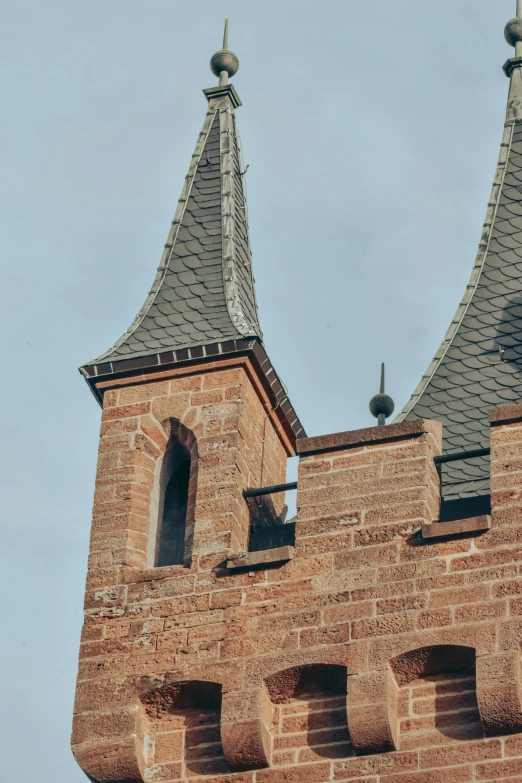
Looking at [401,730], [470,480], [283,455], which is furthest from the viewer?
[283,455]

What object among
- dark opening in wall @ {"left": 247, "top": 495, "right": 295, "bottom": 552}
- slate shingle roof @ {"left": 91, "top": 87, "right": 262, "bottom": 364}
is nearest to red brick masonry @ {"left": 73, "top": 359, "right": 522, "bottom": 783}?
dark opening in wall @ {"left": 247, "top": 495, "right": 295, "bottom": 552}

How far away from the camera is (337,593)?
1684 cm

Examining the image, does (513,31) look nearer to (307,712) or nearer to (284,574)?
(284,574)

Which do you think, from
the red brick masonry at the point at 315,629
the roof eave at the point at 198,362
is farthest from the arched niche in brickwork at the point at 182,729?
the roof eave at the point at 198,362

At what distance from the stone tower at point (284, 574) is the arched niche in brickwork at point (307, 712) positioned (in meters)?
0.02

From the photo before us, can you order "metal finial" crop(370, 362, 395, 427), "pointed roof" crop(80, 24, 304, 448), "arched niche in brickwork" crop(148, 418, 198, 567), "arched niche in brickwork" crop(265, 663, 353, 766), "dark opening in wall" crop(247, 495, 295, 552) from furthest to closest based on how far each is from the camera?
"metal finial" crop(370, 362, 395, 427) < "pointed roof" crop(80, 24, 304, 448) < "dark opening in wall" crop(247, 495, 295, 552) < "arched niche in brickwork" crop(148, 418, 198, 567) < "arched niche in brickwork" crop(265, 663, 353, 766)

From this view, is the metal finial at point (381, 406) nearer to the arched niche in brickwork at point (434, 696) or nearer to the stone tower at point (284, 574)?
the stone tower at point (284, 574)

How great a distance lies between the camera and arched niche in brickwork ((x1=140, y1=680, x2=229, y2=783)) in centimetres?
1662

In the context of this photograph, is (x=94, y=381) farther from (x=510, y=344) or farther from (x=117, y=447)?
(x=510, y=344)

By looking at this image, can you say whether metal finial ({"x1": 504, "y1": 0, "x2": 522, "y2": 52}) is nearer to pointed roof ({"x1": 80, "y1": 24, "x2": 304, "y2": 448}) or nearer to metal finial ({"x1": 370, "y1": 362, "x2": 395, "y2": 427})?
pointed roof ({"x1": 80, "y1": 24, "x2": 304, "y2": 448})

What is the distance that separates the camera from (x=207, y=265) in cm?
1988

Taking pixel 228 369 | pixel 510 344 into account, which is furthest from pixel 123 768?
pixel 510 344

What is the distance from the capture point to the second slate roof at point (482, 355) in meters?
18.6

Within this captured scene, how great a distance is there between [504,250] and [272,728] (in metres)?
5.70
